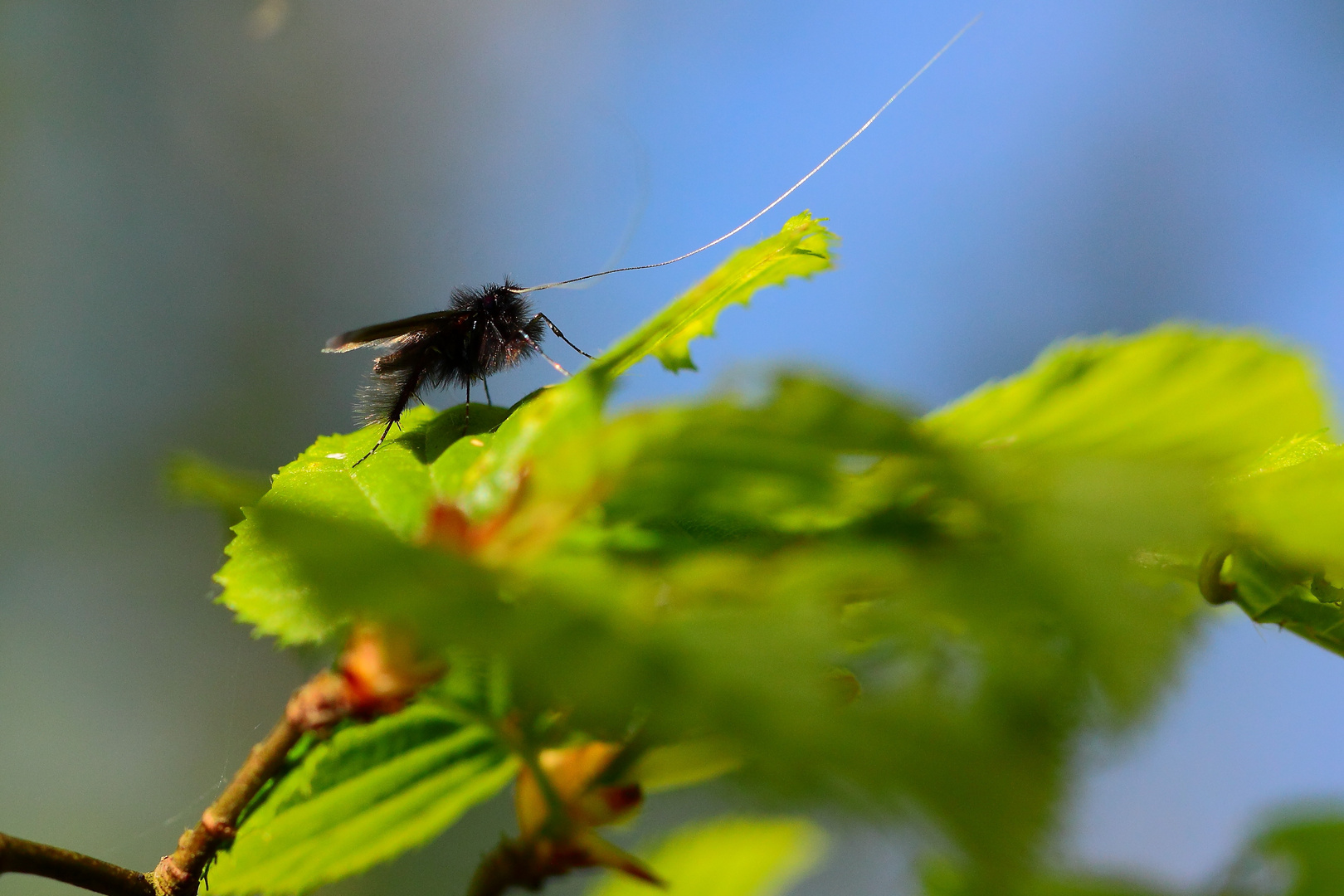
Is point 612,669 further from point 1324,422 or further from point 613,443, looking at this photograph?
point 1324,422

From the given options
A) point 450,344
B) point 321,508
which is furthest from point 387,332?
point 321,508

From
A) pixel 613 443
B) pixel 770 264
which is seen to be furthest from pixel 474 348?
pixel 613 443

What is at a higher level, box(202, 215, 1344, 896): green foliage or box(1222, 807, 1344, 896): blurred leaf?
box(202, 215, 1344, 896): green foliage

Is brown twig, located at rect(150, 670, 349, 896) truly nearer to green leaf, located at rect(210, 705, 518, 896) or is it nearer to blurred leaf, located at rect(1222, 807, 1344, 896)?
green leaf, located at rect(210, 705, 518, 896)

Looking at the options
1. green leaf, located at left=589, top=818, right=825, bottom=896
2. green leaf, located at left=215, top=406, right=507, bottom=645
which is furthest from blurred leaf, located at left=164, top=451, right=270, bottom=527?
green leaf, located at left=589, top=818, right=825, bottom=896

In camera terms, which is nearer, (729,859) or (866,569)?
(866,569)

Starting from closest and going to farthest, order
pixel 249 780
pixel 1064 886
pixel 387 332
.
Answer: pixel 1064 886 → pixel 249 780 → pixel 387 332

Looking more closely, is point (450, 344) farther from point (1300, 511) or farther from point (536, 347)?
point (1300, 511)
